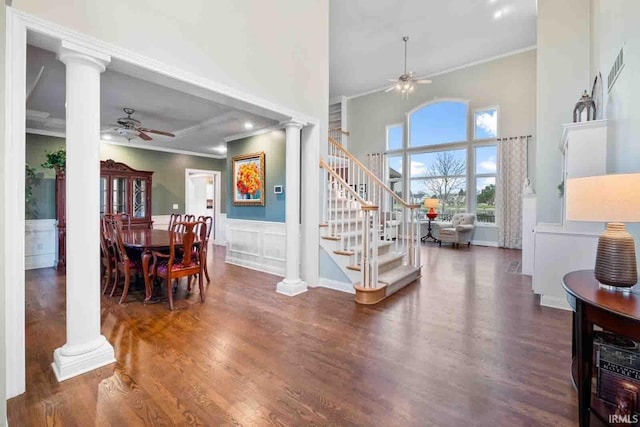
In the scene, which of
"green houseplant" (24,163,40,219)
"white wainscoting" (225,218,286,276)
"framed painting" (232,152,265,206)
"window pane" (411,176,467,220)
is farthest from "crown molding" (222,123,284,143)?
→ "window pane" (411,176,467,220)

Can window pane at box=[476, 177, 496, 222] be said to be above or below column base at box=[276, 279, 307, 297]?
above

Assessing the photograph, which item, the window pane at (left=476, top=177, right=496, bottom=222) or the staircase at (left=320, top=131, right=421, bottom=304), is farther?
the window pane at (left=476, top=177, right=496, bottom=222)

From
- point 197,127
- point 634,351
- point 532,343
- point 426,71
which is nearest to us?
point 634,351

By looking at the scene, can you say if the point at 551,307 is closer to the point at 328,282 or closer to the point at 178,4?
the point at 328,282

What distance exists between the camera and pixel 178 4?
99.7 inches

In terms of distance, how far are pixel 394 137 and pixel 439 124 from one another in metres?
1.48

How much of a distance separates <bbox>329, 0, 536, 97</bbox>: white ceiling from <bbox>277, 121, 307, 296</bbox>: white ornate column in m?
3.61

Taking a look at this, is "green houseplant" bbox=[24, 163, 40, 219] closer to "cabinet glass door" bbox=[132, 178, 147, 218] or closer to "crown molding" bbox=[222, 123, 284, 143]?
"cabinet glass door" bbox=[132, 178, 147, 218]

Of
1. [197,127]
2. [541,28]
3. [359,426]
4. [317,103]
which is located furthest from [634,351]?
[197,127]

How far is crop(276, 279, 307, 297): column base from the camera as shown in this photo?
3.84 meters

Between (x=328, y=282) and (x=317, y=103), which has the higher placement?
(x=317, y=103)

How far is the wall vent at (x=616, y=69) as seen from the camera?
2409 mm

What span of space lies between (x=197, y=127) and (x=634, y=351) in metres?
6.06

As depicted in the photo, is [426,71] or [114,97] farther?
[426,71]
